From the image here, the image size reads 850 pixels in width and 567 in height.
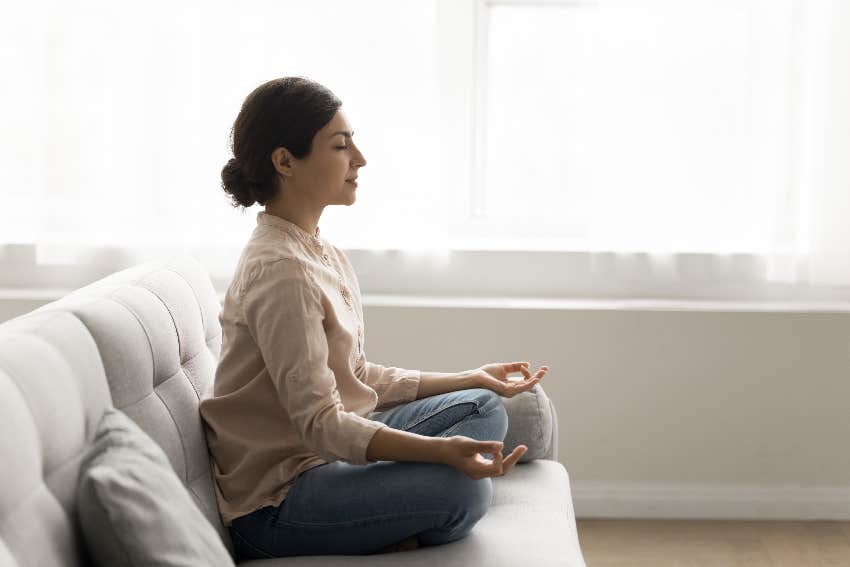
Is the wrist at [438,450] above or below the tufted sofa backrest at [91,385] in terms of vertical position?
below

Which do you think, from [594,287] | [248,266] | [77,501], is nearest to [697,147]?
[594,287]

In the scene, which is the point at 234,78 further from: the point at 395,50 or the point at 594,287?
the point at 594,287

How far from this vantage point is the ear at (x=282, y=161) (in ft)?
6.30

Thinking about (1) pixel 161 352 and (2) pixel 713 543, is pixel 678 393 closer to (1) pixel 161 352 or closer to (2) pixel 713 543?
(2) pixel 713 543

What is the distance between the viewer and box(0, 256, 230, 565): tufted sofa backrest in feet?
4.08

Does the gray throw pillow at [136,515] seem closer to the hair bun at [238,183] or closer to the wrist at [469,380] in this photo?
the hair bun at [238,183]

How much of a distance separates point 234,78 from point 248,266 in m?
A: 1.51

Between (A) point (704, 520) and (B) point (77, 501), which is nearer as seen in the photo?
(B) point (77, 501)

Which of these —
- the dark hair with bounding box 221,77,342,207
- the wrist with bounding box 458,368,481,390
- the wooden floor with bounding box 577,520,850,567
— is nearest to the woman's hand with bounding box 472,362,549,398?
the wrist with bounding box 458,368,481,390

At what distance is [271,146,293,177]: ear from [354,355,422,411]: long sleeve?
0.45m

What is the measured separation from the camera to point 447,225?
10.9ft

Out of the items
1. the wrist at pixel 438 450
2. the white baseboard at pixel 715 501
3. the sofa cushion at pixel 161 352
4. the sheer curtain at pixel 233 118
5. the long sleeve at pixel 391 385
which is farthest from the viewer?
the white baseboard at pixel 715 501

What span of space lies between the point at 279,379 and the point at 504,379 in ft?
2.20

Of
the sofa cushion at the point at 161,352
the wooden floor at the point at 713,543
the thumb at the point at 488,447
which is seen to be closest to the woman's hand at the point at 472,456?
the thumb at the point at 488,447
